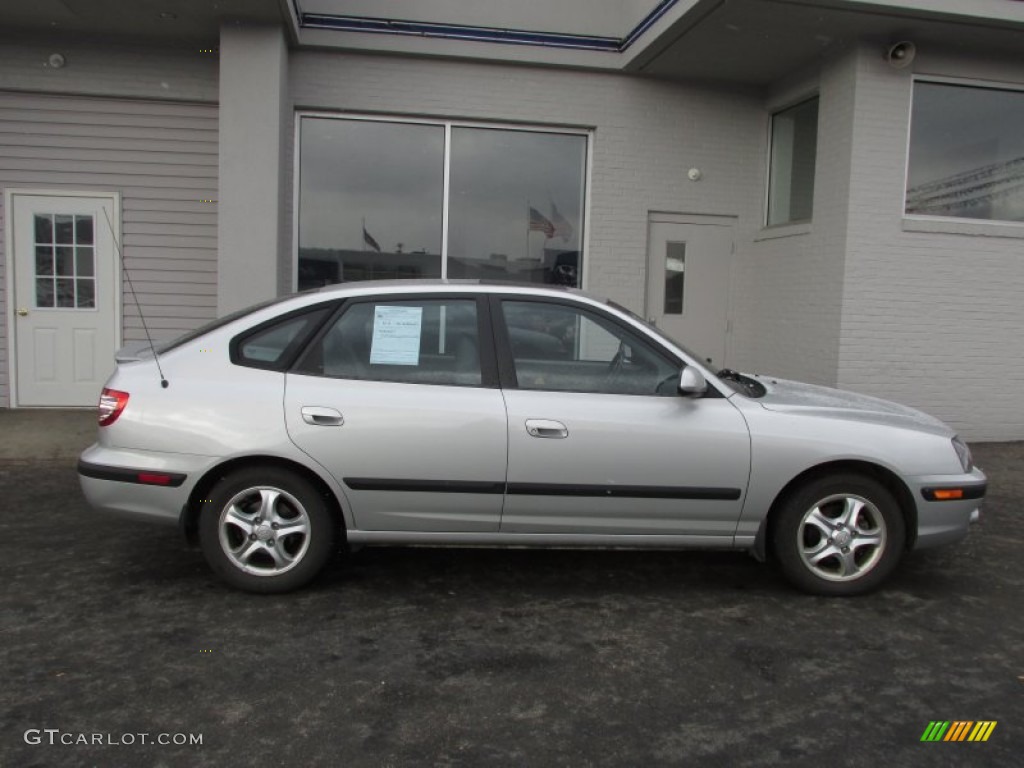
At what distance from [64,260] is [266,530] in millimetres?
6347

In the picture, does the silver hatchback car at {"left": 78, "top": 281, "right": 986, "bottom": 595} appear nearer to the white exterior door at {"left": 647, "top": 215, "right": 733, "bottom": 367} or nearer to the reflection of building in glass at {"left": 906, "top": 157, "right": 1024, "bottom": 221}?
the reflection of building in glass at {"left": 906, "top": 157, "right": 1024, "bottom": 221}

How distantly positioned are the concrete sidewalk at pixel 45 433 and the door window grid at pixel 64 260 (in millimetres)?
1157

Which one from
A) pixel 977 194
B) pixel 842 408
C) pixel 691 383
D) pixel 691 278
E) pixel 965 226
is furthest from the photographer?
pixel 691 278

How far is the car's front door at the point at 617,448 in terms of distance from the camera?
422 centimetres

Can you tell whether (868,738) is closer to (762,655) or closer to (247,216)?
(762,655)

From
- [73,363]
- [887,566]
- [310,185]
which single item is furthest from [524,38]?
[887,566]

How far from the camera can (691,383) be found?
13.7 feet

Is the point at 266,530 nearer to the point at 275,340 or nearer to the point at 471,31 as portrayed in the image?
the point at 275,340

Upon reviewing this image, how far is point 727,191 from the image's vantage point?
961 cm

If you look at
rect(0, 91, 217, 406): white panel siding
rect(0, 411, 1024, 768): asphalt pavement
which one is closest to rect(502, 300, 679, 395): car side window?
rect(0, 411, 1024, 768): asphalt pavement

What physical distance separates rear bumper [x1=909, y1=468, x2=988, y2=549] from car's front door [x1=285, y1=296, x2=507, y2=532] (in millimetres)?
2151

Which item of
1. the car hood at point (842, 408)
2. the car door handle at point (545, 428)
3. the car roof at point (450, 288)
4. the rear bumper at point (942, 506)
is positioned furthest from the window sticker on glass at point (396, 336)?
the rear bumper at point (942, 506)

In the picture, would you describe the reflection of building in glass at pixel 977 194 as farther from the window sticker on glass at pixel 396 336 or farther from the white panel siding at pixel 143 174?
the white panel siding at pixel 143 174

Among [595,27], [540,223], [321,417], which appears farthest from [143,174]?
[321,417]
